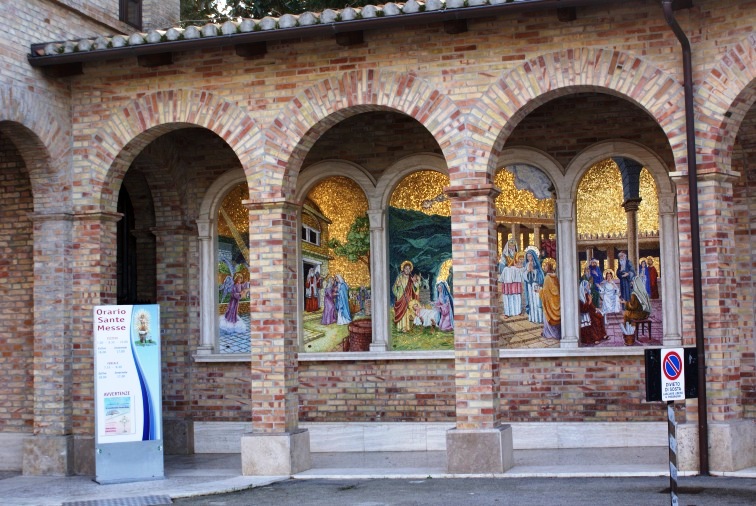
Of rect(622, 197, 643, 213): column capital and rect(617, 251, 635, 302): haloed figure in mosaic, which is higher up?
rect(622, 197, 643, 213): column capital

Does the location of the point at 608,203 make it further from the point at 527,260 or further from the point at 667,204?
the point at 527,260

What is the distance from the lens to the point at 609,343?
1541 centimetres

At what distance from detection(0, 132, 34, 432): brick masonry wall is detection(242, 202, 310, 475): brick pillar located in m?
3.63

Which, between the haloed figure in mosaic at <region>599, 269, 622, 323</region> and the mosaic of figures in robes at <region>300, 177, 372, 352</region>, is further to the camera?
the mosaic of figures in robes at <region>300, 177, 372, 352</region>

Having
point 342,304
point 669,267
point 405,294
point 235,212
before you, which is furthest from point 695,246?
point 235,212

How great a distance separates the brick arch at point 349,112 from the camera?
13.4m

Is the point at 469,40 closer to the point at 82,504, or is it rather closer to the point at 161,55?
the point at 161,55

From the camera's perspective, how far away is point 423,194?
16.4 meters

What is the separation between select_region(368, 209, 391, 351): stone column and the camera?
16188 millimetres

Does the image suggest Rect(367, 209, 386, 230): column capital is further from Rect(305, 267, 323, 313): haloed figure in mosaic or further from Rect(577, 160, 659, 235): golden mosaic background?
Rect(577, 160, 659, 235): golden mosaic background

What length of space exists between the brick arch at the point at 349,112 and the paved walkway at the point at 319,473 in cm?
367

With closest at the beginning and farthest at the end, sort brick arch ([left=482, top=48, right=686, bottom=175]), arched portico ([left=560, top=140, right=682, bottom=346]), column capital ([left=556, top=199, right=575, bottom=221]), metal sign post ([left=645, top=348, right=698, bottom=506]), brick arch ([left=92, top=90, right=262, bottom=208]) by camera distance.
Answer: metal sign post ([left=645, top=348, right=698, bottom=506]) < brick arch ([left=482, top=48, right=686, bottom=175]) < brick arch ([left=92, top=90, right=262, bottom=208]) < arched portico ([left=560, top=140, right=682, bottom=346]) < column capital ([left=556, top=199, right=575, bottom=221])

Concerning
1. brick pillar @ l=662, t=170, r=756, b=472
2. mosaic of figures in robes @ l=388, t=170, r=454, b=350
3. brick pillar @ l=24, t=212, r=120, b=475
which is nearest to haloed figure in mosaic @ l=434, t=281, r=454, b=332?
mosaic of figures in robes @ l=388, t=170, r=454, b=350

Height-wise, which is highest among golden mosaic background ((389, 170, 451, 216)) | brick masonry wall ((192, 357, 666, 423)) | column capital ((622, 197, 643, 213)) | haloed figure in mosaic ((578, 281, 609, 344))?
golden mosaic background ((389, 170, 451, 216))
